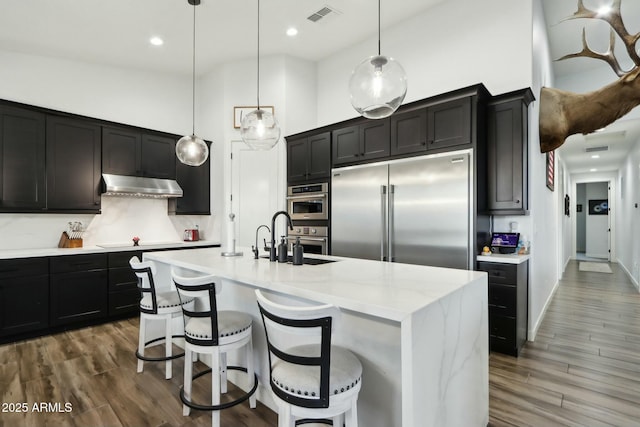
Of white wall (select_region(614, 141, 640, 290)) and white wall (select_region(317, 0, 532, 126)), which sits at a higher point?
white wall (select_region(317, 0, 532, 126))

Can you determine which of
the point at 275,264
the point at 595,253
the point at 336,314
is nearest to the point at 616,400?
the point at 336,314

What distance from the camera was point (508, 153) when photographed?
3174 mm

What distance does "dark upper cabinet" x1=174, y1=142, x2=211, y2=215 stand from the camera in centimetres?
502

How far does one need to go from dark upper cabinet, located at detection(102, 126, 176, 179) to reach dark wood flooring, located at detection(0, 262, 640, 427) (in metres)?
2.12

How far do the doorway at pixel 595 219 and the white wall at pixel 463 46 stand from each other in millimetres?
8946

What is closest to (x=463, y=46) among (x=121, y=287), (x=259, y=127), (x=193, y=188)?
(x=259, y=127)

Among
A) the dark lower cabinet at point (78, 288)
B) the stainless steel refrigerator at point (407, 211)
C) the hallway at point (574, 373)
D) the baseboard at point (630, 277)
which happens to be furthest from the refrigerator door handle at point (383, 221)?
the baseboard at point (630, 277)

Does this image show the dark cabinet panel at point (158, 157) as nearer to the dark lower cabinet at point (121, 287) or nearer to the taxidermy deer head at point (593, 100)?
the dark lower cabinet at point (121, 287)

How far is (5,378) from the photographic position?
101 inches

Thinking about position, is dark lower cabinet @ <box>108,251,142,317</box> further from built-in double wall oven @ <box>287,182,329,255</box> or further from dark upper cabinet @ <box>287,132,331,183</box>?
dark upper cabinet @ <box>287,132,331,183</box>

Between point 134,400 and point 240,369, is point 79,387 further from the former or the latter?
point 240,369

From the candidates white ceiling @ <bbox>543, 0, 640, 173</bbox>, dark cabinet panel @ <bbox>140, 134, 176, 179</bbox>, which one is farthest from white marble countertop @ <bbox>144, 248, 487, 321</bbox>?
white ceiling @ <bbox>543, 0, 640, 173</bbox>

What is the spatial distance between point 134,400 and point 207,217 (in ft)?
11.5

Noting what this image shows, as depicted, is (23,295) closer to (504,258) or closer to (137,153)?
(137,153)
